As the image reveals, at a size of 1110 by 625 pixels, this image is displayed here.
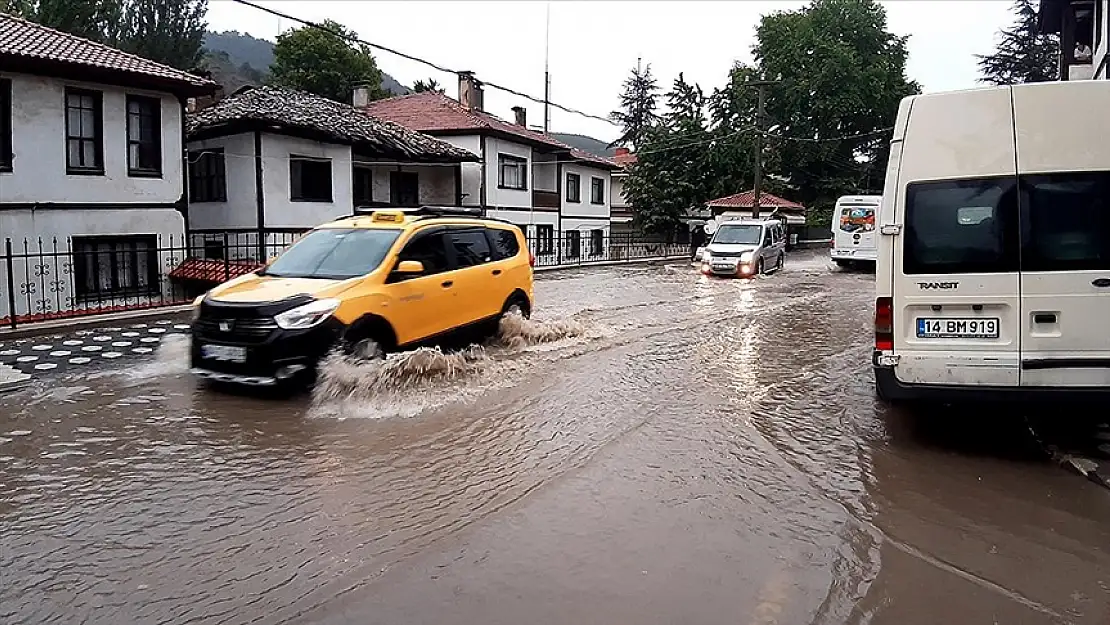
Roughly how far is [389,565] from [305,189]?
73.6 ft

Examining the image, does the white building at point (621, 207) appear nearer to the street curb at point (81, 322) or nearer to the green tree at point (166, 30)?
the green tree at point (166, 30)

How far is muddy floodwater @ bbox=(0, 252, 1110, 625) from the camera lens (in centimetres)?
414

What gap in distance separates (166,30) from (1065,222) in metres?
53.2

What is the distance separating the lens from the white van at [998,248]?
6.14 m

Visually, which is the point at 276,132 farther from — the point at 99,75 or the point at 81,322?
the point at 81,322

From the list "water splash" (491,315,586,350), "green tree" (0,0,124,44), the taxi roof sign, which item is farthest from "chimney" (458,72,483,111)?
the taxi roof sign

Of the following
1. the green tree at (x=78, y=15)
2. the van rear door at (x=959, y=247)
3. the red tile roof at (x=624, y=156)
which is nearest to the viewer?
the van rear door at (x=959, y=247)

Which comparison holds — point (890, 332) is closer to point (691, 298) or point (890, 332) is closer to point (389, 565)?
point (389, 565)

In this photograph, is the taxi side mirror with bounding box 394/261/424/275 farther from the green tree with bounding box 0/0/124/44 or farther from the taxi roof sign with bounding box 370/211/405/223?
the green tree with bounding box 0/0/124/44

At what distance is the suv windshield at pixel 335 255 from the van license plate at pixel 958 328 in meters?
5.36

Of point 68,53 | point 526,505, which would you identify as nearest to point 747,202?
point 68,53

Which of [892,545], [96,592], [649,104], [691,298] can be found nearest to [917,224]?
[892,545]

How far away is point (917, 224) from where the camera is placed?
21.5 feet

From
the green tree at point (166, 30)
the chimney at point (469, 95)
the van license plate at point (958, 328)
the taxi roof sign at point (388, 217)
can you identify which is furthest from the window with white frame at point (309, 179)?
the green tree at point (166, 30)
